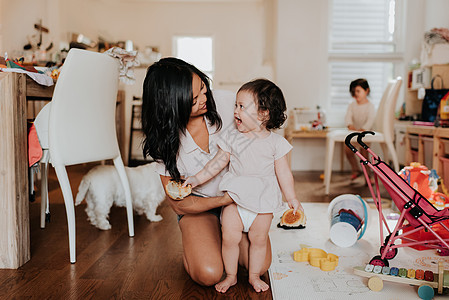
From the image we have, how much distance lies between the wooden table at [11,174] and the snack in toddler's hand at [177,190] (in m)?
0.67

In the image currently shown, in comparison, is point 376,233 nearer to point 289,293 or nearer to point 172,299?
point 289,293

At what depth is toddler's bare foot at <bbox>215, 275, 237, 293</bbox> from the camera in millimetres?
1454

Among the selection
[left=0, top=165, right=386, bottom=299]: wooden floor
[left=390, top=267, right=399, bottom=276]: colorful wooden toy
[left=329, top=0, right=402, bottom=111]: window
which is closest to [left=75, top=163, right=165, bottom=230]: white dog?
[left=0, top=165, right=386, bottom=299]: wooden floor

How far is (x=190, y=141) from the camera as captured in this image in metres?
1.59

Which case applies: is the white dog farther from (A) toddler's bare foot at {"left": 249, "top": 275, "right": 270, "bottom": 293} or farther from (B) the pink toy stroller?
(B) the pink toy stroller

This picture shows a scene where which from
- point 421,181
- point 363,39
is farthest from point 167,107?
point 363,39

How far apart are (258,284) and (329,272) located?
359mm

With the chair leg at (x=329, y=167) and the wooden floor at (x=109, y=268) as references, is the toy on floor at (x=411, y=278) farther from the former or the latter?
the chair leg at (x=329, y=167)

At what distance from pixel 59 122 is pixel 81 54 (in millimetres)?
320

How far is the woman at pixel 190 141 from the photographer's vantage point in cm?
146

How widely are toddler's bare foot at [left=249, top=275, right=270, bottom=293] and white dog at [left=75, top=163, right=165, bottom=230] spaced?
40.1 inches

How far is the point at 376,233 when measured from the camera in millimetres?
2230

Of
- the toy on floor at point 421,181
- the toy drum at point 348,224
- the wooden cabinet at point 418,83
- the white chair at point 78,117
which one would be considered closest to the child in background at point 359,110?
the wooden cabinet at point 418,83

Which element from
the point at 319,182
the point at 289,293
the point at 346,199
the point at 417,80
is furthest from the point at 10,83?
the point at 417,80
